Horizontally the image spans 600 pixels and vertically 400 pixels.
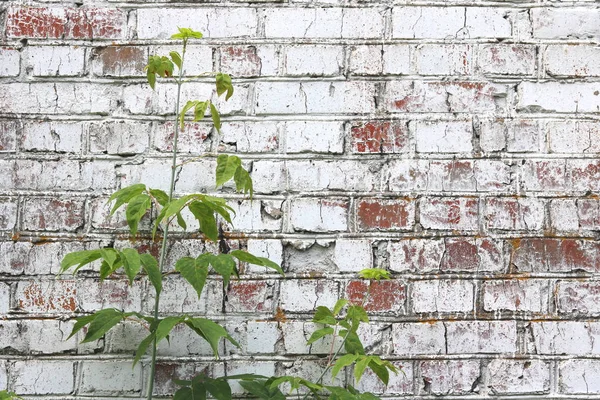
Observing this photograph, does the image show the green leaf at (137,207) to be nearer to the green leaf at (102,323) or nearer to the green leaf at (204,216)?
the green leaf at (204,216)

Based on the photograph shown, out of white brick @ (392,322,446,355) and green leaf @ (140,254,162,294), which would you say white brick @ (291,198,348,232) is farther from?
green leaf @ (140,254,162,294)

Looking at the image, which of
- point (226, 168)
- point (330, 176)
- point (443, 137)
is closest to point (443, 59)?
point (443, 137)

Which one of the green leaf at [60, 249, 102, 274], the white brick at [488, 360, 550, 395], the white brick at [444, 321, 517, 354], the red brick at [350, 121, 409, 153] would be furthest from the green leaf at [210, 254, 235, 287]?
the white brick at [488, 360, 550, 395]

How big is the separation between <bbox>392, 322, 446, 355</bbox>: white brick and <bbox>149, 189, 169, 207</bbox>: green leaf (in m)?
0.62

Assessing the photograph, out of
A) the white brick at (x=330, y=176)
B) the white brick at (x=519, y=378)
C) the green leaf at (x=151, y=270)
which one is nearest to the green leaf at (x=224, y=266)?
the green leaf at (x=151, y=270)

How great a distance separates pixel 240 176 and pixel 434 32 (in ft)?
2.18

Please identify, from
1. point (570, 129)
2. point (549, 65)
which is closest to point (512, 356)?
point (570, 129)

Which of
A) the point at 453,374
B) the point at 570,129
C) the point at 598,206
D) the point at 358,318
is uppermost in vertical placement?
the point at 570,129

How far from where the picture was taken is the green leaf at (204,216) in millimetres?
1325

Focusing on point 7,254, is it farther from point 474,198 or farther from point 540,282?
point 540,282

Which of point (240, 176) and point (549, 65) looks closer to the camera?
point (240, 176)

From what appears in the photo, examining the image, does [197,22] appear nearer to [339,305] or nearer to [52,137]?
[52,137]

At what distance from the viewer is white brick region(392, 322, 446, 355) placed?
5.05 ft

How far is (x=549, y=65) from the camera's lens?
1602mm
